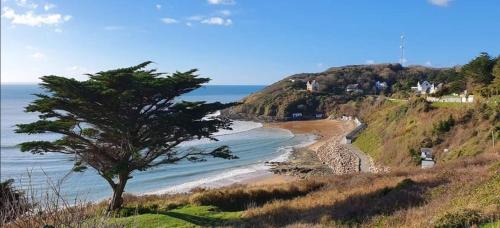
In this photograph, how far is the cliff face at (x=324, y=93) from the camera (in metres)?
108

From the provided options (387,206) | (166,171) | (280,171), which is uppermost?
(387,206)

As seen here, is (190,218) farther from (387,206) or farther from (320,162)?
(320,162)

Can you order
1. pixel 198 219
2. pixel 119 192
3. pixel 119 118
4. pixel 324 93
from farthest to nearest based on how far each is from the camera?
1. pixel 324 93
2. pixel 119 192
3. pixel 119 118
4. pixel 198 219

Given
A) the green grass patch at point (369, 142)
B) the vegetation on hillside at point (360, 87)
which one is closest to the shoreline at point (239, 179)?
the green grass patch at point (369, 142)

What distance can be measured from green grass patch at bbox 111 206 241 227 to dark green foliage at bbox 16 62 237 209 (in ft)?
6.78

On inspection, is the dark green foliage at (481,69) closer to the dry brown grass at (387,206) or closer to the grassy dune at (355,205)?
the grassy dune at (355,205)

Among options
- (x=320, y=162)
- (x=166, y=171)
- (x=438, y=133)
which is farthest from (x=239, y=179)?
(x=438, y=133)

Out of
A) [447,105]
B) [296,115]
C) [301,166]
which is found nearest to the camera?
[447,105]

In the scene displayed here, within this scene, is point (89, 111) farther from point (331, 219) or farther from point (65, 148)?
point (331, 219)

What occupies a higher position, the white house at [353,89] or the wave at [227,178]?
the white house at [353,89]

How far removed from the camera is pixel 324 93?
398 ft

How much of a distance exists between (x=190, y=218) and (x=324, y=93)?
106m

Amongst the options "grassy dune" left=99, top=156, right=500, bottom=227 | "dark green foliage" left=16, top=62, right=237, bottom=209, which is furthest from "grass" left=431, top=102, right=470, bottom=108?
"dark green foliage" left=16, top=62, right=237, bottom=209

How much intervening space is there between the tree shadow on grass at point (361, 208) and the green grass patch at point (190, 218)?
138cm
